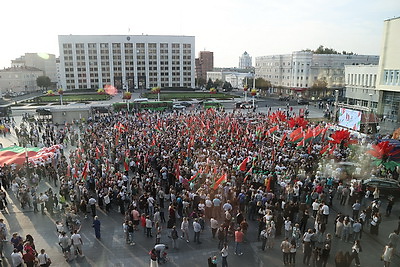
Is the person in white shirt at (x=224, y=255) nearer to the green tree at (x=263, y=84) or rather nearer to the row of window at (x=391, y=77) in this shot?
the row of window at (x=391, y=77)

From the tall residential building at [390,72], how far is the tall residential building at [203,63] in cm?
13315

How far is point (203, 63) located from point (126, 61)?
275 feet

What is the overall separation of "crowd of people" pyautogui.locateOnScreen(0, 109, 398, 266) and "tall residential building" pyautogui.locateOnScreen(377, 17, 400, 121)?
2121 cm

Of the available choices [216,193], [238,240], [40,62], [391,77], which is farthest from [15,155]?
[40,62]

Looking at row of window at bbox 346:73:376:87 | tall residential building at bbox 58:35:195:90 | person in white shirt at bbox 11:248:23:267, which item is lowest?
person in white shirt at bbox 11:248:23:267

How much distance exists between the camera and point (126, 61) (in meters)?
95.8

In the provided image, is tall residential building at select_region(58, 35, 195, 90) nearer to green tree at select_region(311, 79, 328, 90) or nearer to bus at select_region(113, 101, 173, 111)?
green tree at select_region(311, 79, 328, 90)

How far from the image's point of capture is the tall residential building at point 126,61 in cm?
9269

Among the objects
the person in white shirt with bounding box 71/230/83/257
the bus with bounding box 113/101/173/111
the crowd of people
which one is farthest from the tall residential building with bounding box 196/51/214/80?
the person in white shirt with bounding box 71/230/83/257

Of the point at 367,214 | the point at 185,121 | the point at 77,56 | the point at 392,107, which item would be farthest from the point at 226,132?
the point at 77,56

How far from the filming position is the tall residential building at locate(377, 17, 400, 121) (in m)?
38.7

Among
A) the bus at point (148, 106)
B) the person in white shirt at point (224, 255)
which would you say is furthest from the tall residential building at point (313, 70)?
the person in white shirt at point (224, 255)

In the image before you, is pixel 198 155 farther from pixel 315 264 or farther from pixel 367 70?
pixel 367 70

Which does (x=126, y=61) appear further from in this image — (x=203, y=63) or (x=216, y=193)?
(x=216, y=193)
